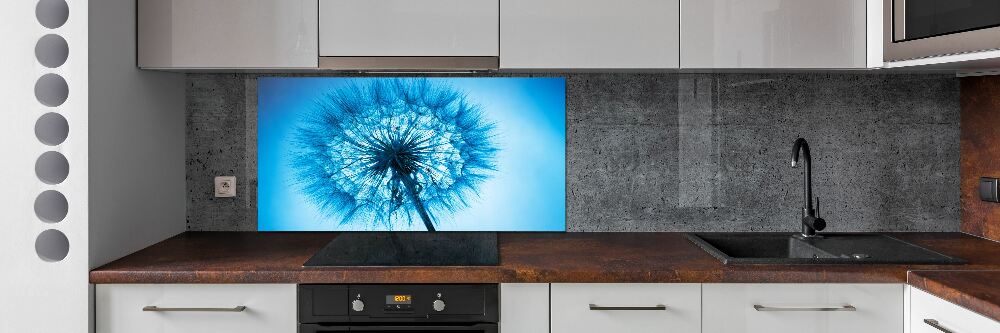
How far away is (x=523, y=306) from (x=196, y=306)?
0.85 metres

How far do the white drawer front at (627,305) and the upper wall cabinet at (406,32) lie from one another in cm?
73

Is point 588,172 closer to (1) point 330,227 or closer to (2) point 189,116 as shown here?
(1) point 330,227

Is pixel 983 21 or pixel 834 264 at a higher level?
pixel 983 21

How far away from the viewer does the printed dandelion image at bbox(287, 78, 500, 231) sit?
8.36 ft

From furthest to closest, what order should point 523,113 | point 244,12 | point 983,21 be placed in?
point 523,113, point 244,12, point 983,21

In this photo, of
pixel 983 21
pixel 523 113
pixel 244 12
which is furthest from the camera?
pixel 523 113

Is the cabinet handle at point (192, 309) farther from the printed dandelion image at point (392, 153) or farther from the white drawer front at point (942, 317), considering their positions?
the white drawer front at point (942, 317)

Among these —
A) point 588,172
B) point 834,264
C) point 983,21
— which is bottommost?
point 834,264

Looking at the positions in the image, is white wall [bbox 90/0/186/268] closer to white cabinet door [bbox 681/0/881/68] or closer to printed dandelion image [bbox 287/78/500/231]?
printed dandelion image [bbox 287/78/500/231]

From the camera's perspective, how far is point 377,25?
2.17m
